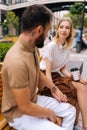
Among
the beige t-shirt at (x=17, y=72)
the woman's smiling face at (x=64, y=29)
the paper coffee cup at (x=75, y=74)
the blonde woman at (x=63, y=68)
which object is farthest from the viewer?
the woman's smiling face at (x=64, y=29)

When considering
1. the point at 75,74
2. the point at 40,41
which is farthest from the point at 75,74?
the point at 40,41

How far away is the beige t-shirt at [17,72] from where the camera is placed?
99.4 inches

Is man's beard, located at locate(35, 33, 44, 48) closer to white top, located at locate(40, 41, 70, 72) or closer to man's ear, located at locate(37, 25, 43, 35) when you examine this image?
man's ear, located at locate(37, 25, 43, 35)

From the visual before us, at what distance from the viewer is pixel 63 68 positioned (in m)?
4.45

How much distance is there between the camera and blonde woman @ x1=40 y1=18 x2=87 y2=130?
12.7 feet

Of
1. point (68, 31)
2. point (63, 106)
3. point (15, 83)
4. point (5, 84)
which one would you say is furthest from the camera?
point (68, 31)

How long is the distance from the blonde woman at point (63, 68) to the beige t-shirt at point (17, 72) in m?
1.05

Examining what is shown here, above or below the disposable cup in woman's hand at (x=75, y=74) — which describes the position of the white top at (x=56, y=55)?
above

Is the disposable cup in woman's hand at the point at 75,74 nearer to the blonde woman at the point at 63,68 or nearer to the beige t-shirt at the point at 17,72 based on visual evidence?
the blonde woman at the point at 63,68

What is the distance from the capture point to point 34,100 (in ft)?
10.1

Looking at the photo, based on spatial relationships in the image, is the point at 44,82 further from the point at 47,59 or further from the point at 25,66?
the point at 25,66

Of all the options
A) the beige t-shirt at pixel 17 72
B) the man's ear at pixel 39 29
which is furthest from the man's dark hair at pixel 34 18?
the beige t-shirt at pixel 17 72

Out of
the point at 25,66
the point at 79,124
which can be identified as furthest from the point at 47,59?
the point at 25,66

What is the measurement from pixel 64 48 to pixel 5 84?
1.68 metres
